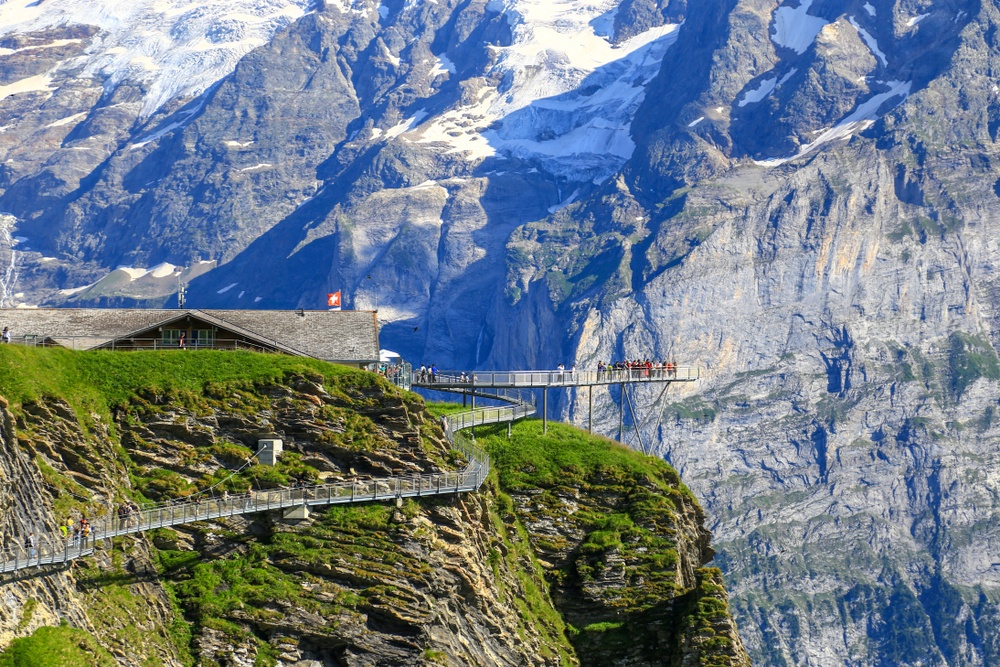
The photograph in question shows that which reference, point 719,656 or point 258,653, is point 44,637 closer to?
point 258,653

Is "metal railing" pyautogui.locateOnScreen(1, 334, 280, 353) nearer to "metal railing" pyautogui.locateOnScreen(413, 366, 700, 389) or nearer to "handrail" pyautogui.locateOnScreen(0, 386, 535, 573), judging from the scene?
"handrail" pyautogui.locateOnScreen(0, 386, 535, 573)

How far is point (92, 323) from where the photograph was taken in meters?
104

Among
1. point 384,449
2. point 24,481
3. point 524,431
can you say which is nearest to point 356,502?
point 384,449

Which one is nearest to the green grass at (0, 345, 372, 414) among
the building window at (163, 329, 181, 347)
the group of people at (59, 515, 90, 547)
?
the building window at (163, 329, 181, 347)

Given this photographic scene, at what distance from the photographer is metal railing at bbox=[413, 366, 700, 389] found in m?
120

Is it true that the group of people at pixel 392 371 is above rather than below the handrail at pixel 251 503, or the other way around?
above

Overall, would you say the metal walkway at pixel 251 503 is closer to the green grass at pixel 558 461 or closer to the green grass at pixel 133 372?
the green grass at pixel 558 461

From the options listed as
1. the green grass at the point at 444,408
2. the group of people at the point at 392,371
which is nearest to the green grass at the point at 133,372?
the group of people at the point at 392,371

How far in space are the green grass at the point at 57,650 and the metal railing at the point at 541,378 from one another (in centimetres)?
4249

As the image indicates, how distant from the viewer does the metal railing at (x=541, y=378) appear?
11988 centimetres

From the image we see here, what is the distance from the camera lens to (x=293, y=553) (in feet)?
293

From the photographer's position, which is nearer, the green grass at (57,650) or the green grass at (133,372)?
the green grass at (57,650)

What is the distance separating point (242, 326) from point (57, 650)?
1303 inches

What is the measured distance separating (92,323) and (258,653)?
88.0 ft
